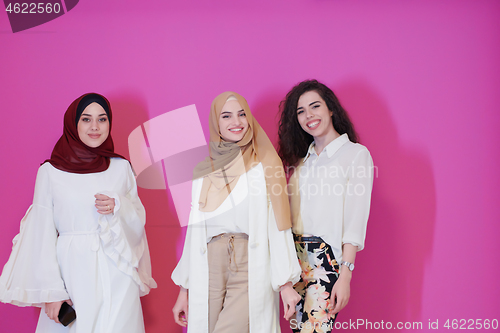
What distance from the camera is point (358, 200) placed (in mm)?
1850

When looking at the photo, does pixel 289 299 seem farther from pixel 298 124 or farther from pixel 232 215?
pixel 298 124

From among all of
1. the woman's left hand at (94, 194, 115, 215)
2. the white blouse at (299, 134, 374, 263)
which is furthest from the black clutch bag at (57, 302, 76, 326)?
the white blouse at (299, 134, 374, 263)

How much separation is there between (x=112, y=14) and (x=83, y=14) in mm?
207

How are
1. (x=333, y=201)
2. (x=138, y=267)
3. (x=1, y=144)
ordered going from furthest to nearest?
(x=1, y=144) → (x=138, y=267) → (x=333, y=201)

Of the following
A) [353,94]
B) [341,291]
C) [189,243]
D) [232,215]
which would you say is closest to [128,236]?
[189,243]

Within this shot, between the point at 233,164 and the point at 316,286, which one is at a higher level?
the point at 233,164

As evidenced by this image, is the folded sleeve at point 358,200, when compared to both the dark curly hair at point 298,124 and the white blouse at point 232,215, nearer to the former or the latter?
the dark curly hair at point 298,124

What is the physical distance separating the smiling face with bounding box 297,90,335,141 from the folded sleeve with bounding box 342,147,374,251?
0.25 metres

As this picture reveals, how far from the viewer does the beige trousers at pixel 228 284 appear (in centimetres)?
179

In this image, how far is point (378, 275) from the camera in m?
2.60

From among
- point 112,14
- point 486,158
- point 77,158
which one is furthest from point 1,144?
point 486,158

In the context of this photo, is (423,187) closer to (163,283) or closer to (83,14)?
(163,283)

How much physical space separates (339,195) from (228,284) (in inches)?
28.4

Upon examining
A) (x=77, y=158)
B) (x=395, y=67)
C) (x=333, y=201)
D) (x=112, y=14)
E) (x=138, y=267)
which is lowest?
(x=138, y=267)
